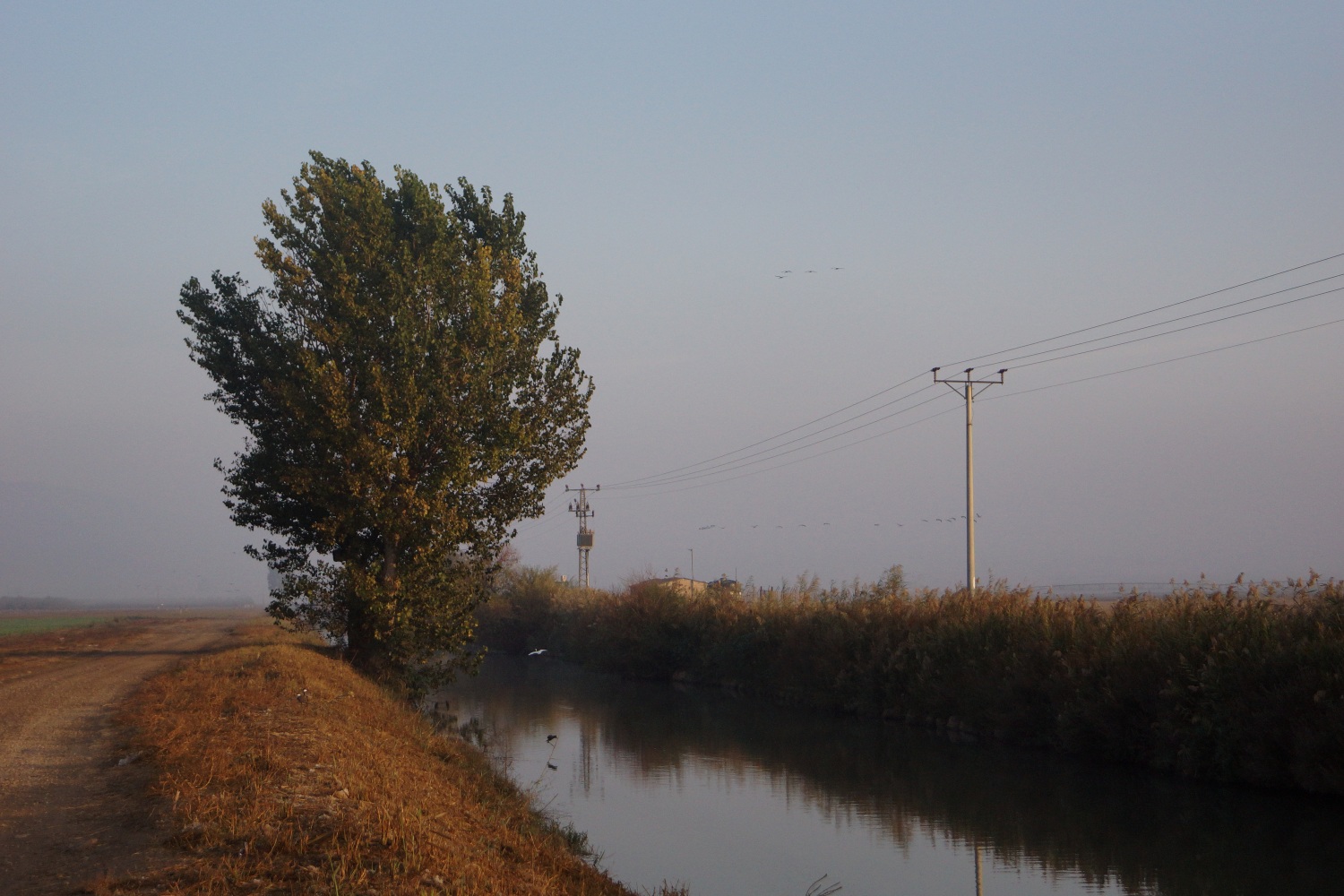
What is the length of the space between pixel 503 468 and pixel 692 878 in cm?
1314

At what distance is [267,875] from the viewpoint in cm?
706

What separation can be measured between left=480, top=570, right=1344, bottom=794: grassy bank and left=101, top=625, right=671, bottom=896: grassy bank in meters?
11.6

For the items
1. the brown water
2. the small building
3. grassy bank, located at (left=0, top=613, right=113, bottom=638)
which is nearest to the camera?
the brown water

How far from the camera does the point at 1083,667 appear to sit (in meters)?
21.6

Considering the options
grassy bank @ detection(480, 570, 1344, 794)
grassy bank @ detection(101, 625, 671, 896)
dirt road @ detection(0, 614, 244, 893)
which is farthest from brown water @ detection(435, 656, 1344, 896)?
dirt road @ detection(0, 614, 244, 893)

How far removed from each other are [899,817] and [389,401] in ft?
42.2

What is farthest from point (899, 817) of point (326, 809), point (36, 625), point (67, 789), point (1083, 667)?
point (36, 625)

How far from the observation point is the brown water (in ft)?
45.1

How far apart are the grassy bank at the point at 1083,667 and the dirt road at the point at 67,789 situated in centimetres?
1583

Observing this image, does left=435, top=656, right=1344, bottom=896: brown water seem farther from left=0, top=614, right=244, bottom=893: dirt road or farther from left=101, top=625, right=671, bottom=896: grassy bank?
left=0, top=614, right=244, bottom=893: dirt road

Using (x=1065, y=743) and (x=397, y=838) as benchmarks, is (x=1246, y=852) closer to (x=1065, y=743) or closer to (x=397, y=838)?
(x=1065, y=743)

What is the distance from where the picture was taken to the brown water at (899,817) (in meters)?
13.8

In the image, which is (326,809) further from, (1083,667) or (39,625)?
(39,625)

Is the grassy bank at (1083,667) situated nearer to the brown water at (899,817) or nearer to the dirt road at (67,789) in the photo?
the brown water at (899,817)
